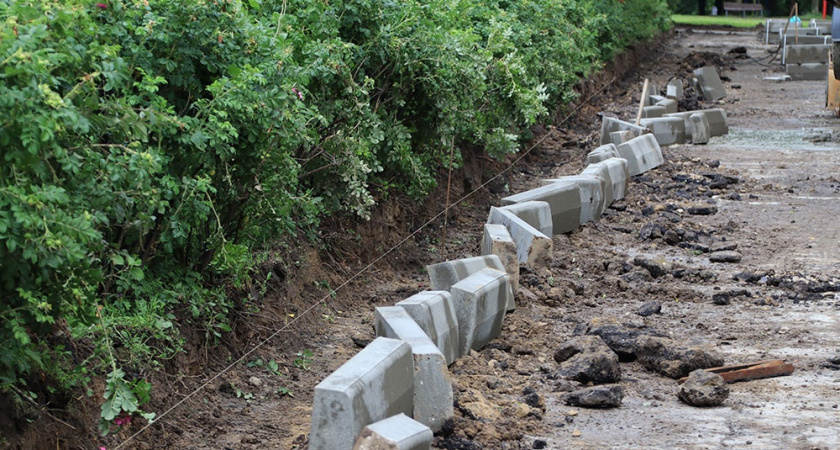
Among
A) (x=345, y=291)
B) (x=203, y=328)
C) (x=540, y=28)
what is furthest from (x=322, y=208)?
(x=540, y=28)

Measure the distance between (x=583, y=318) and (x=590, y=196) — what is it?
331cm

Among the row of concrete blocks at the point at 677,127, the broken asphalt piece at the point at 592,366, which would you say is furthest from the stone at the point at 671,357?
the row of concrete blocks at the point at 677,127

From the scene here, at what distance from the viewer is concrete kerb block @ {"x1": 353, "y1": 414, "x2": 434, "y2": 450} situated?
423cm

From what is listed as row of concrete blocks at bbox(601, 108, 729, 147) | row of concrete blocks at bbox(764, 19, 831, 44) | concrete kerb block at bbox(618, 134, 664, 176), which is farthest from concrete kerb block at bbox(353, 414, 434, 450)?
row of concrete blocks at bbox(764, 19, 831, 44)

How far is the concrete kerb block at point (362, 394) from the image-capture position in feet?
14.3

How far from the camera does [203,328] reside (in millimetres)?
5637

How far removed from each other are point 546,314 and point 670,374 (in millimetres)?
1477

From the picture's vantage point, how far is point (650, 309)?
744 cm

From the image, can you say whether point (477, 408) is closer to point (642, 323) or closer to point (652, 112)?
point (642, 323)

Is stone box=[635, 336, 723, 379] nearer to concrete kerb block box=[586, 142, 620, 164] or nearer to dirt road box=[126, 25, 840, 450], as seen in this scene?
dirt road box=[126, 25, 840, 450]

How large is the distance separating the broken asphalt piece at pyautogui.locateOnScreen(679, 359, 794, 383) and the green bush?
253 cm

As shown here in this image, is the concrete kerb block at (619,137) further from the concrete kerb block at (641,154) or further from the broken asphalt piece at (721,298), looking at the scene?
the broken asphalt piece at (721,298)

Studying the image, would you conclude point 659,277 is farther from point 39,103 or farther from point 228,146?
point 39,103

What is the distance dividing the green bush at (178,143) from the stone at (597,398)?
A: 6.14ft
